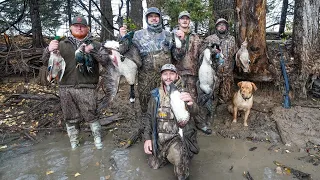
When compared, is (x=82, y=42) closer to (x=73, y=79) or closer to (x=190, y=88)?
(x=73, y=79)

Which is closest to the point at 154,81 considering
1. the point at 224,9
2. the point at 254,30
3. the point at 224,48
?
the point at 224,48

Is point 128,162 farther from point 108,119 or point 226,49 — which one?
point 226,49

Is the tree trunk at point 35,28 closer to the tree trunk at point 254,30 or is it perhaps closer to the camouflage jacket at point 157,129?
the tree trunk at point 254,30

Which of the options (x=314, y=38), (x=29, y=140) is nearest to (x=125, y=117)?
(x=29, y=140)

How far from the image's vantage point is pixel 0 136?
17.5 ft

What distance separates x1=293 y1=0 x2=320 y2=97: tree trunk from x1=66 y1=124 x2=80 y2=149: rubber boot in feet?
15.8

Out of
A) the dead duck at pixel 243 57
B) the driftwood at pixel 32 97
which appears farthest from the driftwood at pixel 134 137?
the driftwood at pixel 32 97

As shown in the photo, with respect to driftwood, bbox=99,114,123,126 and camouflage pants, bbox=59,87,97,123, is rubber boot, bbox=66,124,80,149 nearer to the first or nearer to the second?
camouflage pants, bbox=59,87,97,123

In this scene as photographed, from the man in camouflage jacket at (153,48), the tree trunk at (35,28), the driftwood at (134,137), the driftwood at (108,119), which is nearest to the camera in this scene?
the man in camouflage jacket at (153,48)

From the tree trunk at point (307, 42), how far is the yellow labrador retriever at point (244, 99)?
1.68m

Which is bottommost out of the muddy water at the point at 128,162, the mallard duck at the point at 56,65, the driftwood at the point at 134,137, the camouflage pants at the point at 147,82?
the muddy water at the point at 128,162

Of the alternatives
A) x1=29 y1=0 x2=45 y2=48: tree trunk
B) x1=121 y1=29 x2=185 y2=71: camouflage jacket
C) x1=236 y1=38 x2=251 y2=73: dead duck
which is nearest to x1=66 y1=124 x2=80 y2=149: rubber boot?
x1=121 y1=29 x2=185 y2=71: camouflage jacket

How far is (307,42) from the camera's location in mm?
6094

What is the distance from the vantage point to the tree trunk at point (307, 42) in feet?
19.8
